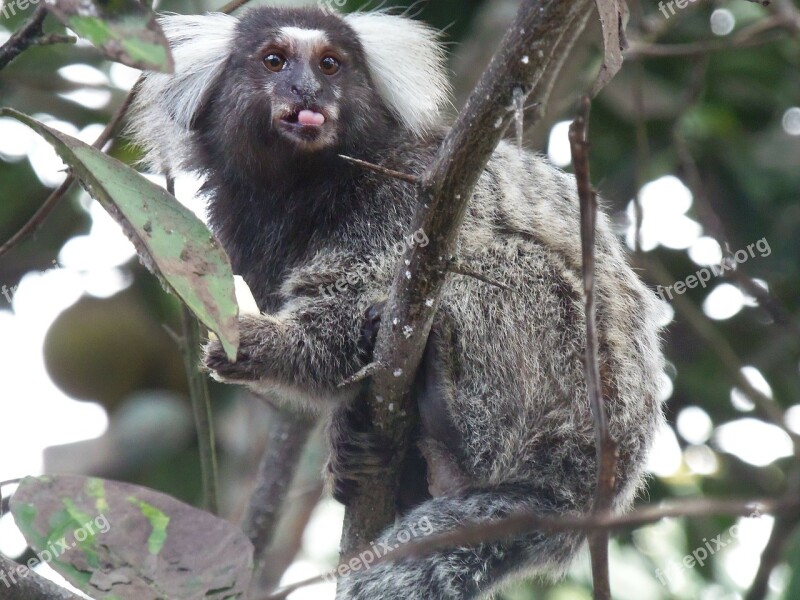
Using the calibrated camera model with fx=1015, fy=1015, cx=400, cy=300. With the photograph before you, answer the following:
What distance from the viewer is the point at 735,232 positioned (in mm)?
5535

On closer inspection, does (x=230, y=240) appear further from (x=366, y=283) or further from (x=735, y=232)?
(x=735, y=232)

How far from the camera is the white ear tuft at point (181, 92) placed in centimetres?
440

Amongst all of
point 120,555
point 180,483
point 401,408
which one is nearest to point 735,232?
point 401,408

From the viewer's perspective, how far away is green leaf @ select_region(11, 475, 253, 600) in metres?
2.70

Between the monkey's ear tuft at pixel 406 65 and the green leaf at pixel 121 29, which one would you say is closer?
the green leaf at pixel 121 29

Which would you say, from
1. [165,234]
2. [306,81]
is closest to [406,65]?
[306,81]

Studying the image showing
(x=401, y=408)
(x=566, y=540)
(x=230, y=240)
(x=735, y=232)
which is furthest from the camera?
(x=735, y=232)

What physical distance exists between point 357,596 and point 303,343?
917mm

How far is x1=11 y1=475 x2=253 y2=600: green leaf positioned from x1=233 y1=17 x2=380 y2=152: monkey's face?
1557mm

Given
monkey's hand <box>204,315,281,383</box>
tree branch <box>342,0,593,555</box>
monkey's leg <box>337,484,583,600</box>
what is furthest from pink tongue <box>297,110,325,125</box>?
monkey's leg <box>337,484,583,600</box>

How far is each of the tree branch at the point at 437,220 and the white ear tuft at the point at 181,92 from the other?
1.64 metres

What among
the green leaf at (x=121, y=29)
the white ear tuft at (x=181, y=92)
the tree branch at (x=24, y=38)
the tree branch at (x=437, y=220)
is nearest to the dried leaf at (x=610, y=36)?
the tree branch at (x=437, y=220)

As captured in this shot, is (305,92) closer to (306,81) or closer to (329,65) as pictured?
(306,81)

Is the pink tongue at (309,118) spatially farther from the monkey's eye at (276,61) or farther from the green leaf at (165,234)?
the green leaf at (165,234)
